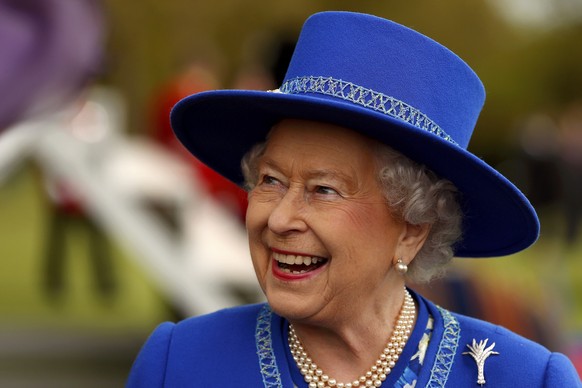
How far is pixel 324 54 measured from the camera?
8.48 feet

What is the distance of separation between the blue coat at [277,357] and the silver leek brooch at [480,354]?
10 millimetres

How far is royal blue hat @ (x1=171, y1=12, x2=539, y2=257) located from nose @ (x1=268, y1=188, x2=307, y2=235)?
0.59 ft

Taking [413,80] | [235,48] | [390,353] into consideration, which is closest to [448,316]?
[390,353]

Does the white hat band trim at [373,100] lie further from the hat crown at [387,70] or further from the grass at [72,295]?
the grass at [72,295]

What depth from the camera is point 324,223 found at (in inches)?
100

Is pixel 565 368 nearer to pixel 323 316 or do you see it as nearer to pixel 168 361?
pixel 323 316

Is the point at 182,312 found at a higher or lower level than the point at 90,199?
lower

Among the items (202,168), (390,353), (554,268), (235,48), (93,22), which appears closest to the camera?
(390,353)

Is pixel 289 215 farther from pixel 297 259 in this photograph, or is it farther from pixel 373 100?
Answer: pixel 373 100

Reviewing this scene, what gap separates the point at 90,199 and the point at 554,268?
28.0 feet

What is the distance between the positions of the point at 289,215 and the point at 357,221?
0.16m

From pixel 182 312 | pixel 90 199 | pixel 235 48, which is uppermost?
pixel 235 48

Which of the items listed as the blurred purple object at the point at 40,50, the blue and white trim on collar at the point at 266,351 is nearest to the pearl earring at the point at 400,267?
the blue and white trim on collar at the point at 266,351

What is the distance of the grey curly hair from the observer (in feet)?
8.55
